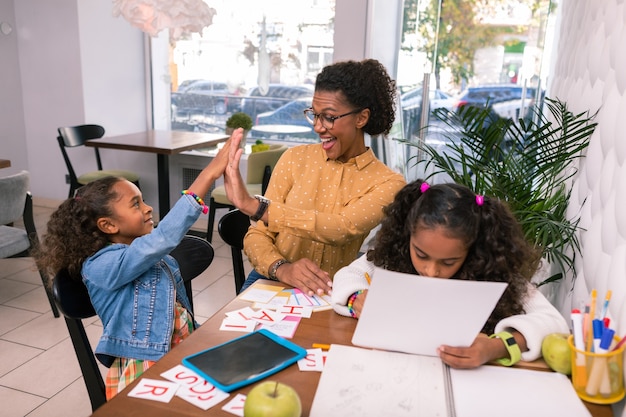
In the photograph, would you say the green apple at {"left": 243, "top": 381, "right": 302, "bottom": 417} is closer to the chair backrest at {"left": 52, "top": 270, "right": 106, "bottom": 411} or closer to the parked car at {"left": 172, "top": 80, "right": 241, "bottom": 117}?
the chair backrest at {"left": 52, "top": 270, "right": 106, "bottom": 411}

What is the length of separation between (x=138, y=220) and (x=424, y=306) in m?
0.98

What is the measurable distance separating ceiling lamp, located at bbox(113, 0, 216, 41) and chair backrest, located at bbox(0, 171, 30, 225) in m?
1.15

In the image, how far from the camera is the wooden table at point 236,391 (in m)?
0.99

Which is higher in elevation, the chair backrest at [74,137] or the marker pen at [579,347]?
the marker pen at [579,347]

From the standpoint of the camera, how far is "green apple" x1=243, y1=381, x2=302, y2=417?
87 cm

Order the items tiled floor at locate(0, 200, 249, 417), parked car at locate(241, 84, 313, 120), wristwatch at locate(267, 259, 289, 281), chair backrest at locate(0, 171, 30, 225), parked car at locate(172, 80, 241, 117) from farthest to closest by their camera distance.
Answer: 1. parked car at locate(172, 80, 241, 117)
2. parked car at locate(241, 84, 313, 120)
3. chair backrest at locate(0, 171, 30, 225)
4. tiled floor at locate(0, 200, 249, 417)
5. wristwatch at locate(267, 259, 289, 281)

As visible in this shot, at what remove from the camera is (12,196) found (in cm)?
307

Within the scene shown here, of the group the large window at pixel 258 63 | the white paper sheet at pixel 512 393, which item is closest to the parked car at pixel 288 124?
the large window at pixel 258 63

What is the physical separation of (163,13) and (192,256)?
6.65ft

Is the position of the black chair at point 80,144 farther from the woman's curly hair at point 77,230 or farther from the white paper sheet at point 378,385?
the white paper sheet at point 378,385

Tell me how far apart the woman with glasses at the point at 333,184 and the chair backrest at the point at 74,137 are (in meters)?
3.33

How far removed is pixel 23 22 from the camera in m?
5.24

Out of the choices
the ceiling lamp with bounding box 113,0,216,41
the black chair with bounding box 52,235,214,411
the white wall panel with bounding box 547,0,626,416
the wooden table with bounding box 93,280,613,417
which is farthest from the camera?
the ceiling lamp with bounding box 113,0,216,41

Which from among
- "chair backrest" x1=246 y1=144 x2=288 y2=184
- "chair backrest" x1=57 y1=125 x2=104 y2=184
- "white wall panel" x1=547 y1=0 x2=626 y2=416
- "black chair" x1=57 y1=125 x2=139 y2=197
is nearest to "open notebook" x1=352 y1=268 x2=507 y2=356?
"white wall panel" x1=547 y1=0 x2=626 y2=416
